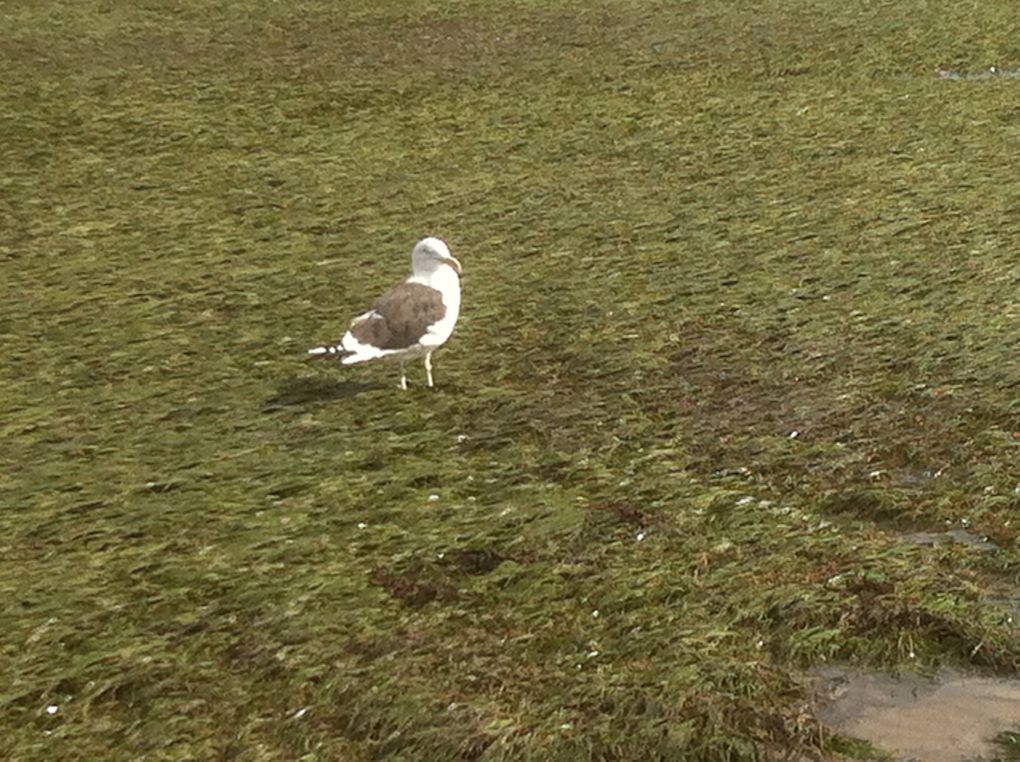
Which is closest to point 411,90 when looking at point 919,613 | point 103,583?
point 103,583

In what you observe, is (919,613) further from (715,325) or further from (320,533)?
(715,325)

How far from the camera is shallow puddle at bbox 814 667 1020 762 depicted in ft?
20.8

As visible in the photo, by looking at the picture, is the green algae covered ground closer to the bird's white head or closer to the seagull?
the seagull

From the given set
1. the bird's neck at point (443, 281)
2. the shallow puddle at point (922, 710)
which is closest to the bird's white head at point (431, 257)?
the bird's neck at point (443, 281)

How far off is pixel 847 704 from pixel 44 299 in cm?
1067

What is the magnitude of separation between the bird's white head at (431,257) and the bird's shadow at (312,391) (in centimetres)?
102

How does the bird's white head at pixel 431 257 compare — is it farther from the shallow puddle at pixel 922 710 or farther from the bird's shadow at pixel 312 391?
the shallow puddle at pixel 922 710

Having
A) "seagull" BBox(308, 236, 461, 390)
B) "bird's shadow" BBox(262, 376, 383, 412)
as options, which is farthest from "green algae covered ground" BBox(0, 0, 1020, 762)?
"seagull" BBox(308, 236, 461, 390)

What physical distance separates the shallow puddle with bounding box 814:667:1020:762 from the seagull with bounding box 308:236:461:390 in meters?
5.09

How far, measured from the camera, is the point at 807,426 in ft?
33.2

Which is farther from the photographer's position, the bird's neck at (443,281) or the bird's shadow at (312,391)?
the bird's neck at (443,281)

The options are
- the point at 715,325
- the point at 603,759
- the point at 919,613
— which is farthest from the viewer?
the point at 715,325

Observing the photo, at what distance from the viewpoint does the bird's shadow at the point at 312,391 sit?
460 inches

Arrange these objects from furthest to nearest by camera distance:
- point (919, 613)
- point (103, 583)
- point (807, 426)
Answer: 1. point (807, 426)
2. point (103, 583)
3. point (919, 613)
